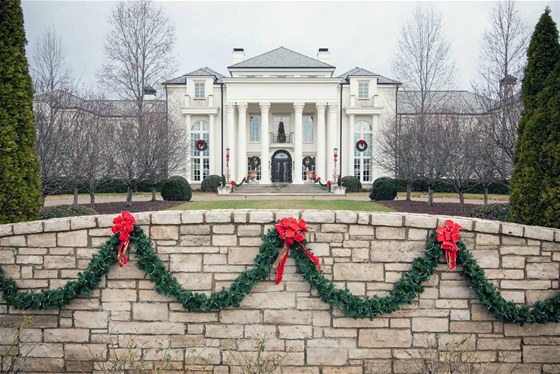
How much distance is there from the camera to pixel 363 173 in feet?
130

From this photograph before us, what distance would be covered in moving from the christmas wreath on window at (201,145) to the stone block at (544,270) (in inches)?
1369

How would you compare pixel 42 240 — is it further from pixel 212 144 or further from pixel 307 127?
pixel 307 127

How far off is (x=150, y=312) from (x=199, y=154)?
115 ft

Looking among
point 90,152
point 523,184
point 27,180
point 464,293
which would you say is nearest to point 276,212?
point 464,293

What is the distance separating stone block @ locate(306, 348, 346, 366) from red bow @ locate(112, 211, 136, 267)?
260cm

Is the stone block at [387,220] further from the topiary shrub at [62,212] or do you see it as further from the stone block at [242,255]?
the topiary shrub at [62,212]

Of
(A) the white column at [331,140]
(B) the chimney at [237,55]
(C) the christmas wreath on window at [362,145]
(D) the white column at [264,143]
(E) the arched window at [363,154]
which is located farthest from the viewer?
(B) the chimney at [237,55]

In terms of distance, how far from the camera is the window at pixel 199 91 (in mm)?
39338

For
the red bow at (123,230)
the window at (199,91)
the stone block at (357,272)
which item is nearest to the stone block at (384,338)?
the stone block at (357,272)

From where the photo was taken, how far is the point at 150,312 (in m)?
5.27

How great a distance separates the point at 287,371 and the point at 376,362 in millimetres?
1127

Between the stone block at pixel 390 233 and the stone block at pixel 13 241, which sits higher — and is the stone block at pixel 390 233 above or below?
above

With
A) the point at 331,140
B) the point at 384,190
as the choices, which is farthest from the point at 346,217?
the point at 331,140

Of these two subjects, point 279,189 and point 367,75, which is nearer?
point 279,189
